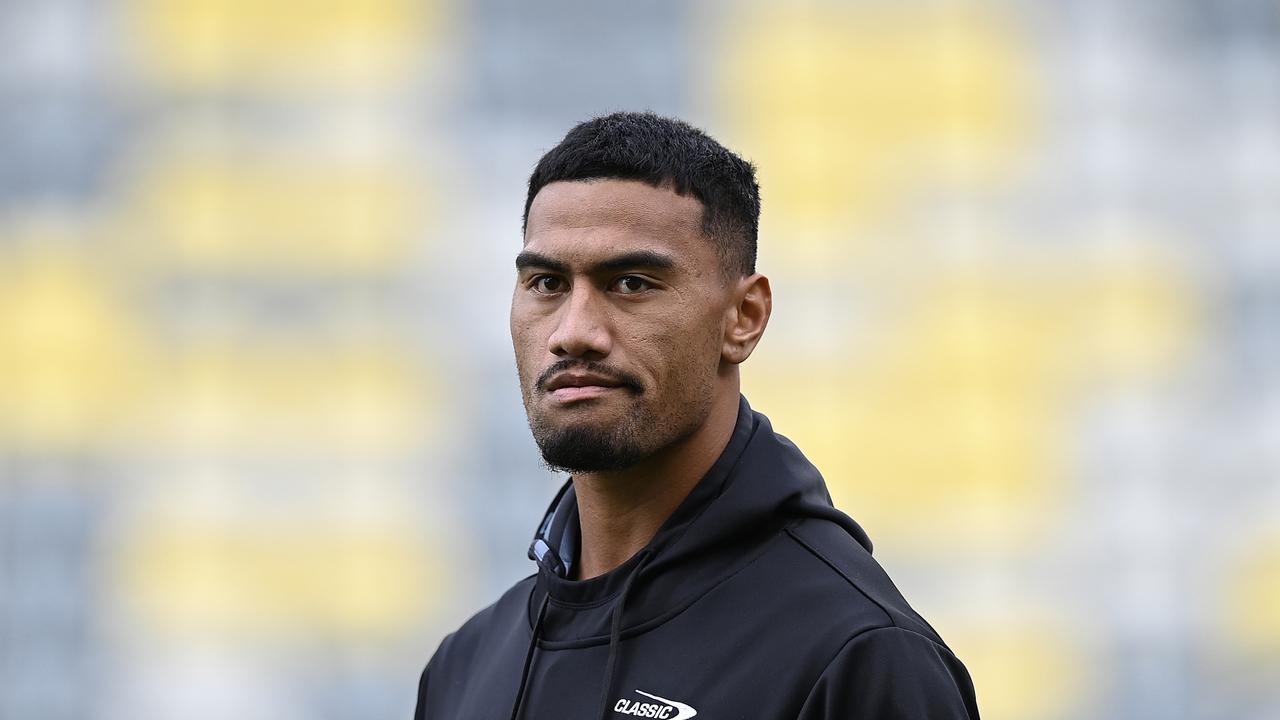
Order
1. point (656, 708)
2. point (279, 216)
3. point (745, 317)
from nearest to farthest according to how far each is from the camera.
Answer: point (656, 708) < point (745, 317) < point (279, 216)

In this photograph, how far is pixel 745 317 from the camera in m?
2.83

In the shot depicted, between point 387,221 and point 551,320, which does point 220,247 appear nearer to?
point 387,221

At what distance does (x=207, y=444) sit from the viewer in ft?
55.4

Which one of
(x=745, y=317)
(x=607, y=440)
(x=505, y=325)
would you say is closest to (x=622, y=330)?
(x=607, y=440)

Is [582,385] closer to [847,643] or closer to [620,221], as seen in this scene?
[620,221]

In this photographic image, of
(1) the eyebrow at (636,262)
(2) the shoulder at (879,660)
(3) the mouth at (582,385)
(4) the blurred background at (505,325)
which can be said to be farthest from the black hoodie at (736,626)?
(4) the blurred background at (505,325)

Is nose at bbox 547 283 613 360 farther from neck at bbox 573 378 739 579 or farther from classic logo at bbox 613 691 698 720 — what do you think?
classic logo at bbox 613 691 698 720

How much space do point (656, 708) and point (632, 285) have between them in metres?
0.66

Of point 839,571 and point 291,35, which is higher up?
point 291,35

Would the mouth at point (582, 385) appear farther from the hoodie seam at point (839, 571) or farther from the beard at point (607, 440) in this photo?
the hoodie seam at point (839, 571)

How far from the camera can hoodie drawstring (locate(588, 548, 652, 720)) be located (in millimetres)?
2541

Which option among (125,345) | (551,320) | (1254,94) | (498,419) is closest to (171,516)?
(125,345)

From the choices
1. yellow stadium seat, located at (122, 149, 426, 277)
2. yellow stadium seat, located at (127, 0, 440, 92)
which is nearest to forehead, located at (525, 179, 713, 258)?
yellow stadium seat, located at (122, 149, 426, 277)

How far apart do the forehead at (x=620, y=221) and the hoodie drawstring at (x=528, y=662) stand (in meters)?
0.61
